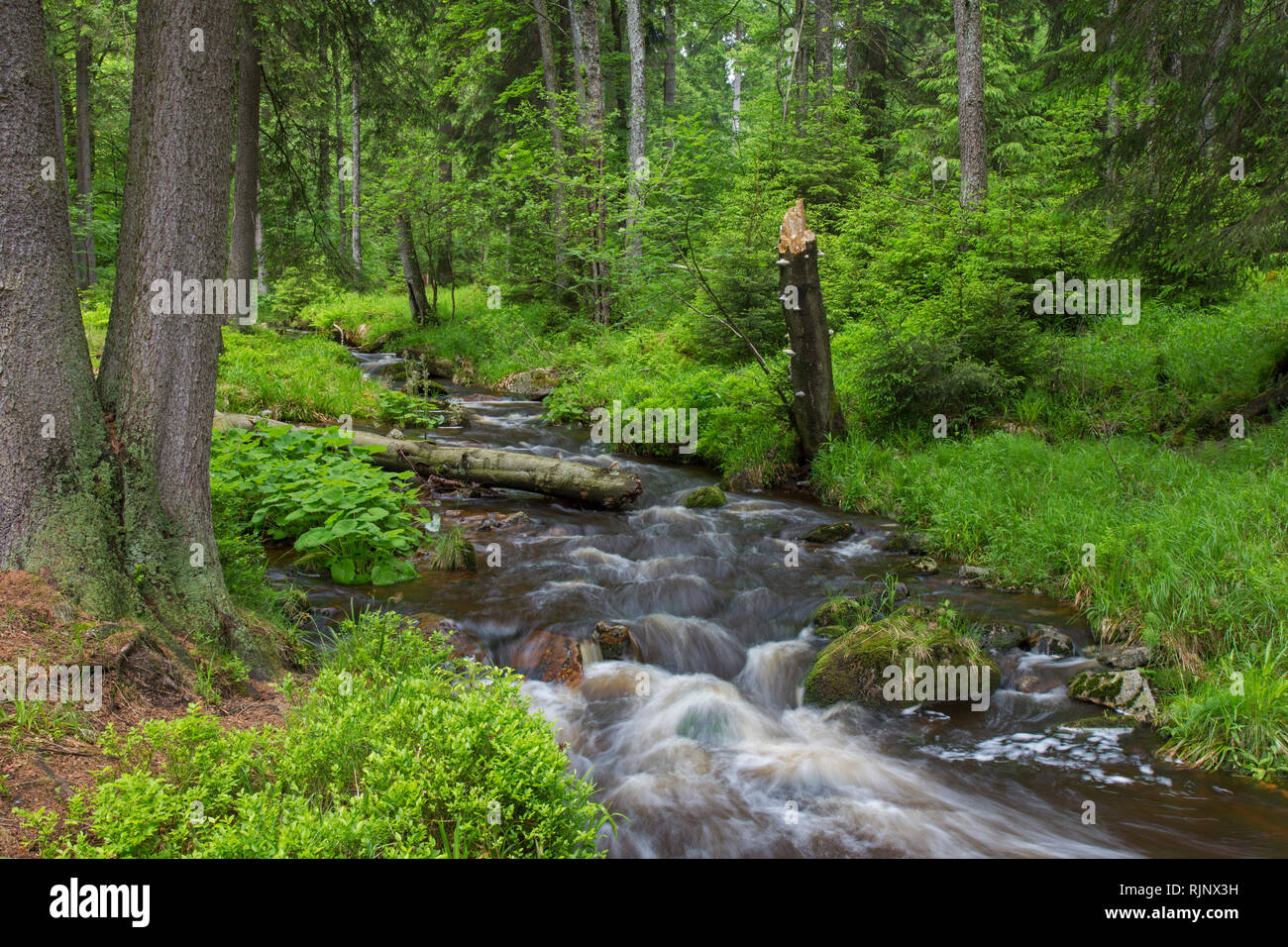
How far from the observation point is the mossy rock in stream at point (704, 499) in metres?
10.5

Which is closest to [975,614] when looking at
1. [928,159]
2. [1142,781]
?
[1142,781]

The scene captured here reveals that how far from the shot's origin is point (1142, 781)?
4961 mm

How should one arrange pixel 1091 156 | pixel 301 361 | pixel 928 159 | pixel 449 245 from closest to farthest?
pixel 1091 156, pixel 301 361, pixel 928 159, pixel 449 245

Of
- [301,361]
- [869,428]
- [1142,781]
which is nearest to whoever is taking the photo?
[1142,781]

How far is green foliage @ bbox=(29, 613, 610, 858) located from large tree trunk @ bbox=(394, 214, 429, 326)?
20433 millimetres

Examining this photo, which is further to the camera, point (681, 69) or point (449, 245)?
point (681, 69)

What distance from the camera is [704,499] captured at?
34.6 feet

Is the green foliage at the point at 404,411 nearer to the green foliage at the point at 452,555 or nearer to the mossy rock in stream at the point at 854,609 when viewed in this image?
the green foliage at the point at 452,555

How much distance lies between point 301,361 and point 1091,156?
14.7 m

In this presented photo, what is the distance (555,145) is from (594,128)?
5.19 ft

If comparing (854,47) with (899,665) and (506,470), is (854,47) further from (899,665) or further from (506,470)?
(899,665)

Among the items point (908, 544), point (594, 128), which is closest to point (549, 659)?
point (908, 544)

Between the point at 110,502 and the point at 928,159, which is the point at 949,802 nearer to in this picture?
the point at 110,502

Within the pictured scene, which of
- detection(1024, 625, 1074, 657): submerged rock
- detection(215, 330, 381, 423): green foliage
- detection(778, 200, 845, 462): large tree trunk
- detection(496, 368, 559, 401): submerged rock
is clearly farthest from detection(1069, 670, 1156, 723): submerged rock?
detection(496, 368, 559, 401): submerged rock
